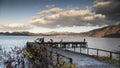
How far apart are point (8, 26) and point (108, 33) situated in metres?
5.92

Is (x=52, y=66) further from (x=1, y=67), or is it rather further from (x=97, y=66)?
(x=1, y=67)

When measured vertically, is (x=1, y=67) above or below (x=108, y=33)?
below

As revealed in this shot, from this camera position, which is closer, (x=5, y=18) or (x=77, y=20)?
(x=77, y=20)

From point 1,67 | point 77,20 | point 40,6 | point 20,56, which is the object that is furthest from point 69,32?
point 20,56

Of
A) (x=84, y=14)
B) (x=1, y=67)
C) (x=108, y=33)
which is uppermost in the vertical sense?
(x=84, y=14)

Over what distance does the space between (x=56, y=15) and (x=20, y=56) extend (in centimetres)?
693

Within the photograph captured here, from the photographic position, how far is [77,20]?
37.7ft

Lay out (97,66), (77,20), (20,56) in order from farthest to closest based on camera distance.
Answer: (77,20) < (97,66) < (20,56)

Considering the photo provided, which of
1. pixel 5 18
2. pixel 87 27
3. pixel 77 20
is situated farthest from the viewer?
pixel 5 18

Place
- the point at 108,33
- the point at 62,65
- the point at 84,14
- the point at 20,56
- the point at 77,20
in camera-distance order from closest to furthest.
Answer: the point at 62,65, the point at 20,56, the point at 108,33, the point at 84,14, the point at 77,20

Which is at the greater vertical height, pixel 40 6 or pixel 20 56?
pixel 40 6

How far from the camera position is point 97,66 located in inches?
229

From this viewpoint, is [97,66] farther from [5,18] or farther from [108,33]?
[5,18]

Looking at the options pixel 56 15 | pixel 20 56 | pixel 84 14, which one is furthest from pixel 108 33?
pixel 20 56
